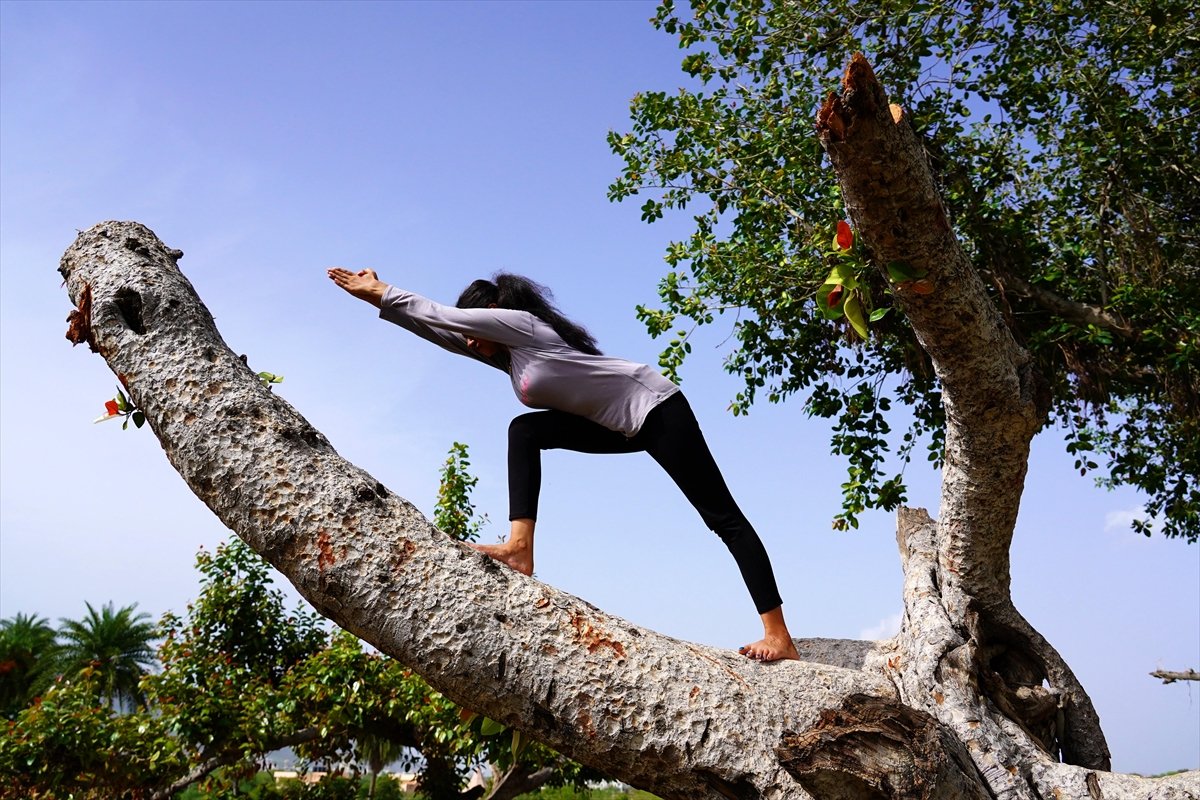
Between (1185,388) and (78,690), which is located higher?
(1185,388)

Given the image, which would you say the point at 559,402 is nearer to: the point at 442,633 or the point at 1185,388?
the point at 442,633

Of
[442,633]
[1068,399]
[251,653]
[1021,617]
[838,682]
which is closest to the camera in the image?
[442,633]

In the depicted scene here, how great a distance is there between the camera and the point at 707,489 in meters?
3.24

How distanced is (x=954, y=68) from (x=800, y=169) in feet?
6.17

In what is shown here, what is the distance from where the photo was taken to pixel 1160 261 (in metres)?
8.07

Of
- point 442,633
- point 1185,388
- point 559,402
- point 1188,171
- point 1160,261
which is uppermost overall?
point 1188,171

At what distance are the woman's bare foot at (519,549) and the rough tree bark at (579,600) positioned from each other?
65 centimetres

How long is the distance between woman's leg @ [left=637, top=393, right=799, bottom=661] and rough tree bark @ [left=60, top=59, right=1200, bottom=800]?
473mm

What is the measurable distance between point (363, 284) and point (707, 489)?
1.42 meters

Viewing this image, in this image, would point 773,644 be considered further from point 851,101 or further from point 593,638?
point 851,101

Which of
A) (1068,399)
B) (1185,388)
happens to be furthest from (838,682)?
(1068,399)

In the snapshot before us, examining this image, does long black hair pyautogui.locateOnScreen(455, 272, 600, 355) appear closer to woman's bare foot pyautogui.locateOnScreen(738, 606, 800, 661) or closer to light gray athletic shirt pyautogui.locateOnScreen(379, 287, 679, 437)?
light gray athletic shirt pyautogui.locateOnScreen(379, 287, 679, 437)

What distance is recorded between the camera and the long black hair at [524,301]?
10.9 ft

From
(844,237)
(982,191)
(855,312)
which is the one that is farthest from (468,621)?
(982,191)
